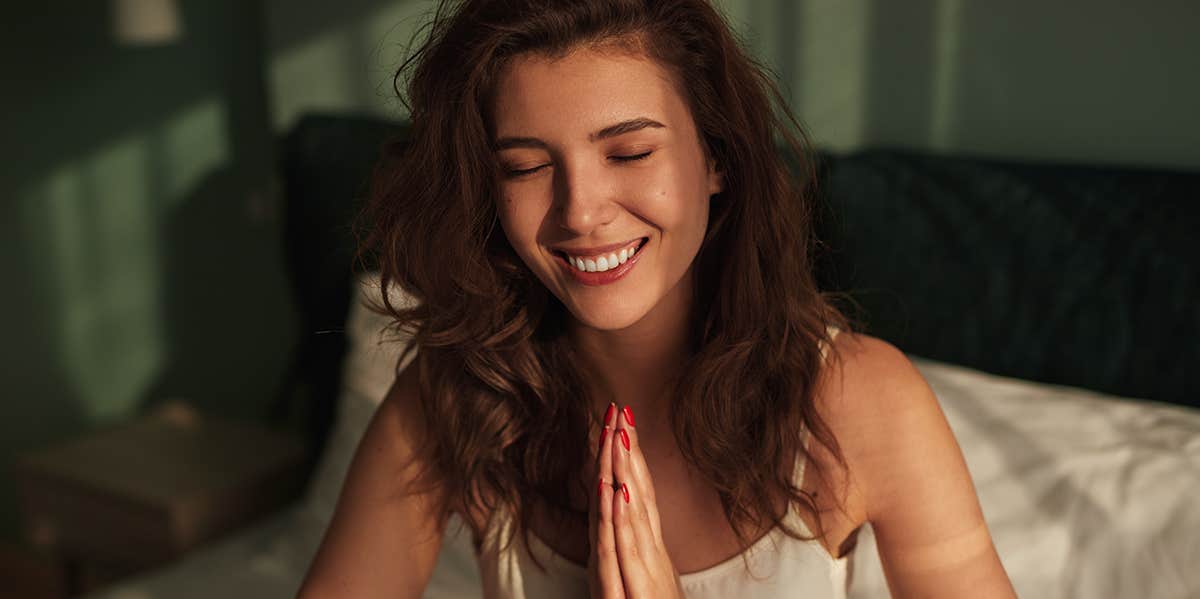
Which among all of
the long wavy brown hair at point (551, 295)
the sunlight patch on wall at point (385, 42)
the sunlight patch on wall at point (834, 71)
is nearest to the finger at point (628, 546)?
the long wavy brown hair at point (551, 295)

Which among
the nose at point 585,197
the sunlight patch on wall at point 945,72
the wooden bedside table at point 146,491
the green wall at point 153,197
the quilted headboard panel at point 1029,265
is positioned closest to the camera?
the nose at point 585,197

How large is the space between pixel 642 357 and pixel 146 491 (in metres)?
1.63

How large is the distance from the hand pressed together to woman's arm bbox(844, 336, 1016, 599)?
0.26 metres

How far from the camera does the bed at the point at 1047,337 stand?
1463 millimetres

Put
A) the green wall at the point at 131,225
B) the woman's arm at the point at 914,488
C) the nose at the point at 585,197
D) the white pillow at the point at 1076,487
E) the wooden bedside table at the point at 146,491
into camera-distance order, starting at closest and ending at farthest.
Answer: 1. the nose at the point at 585,197
2. the woman's arm at the point at 914,488
3. the white pillow at the point at 1076,487
4. the wooden bedside table at the point at 146,491
5. the green wall at the point at 131,225

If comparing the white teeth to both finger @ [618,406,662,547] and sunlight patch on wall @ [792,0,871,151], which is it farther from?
sunlight patch on wall @ [792,0,871,151]

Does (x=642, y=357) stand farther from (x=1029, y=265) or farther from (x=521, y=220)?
(x=1029, y=265)

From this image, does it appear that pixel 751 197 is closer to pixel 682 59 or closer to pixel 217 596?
pixel 682 59

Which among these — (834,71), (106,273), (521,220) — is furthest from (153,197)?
(521,220)

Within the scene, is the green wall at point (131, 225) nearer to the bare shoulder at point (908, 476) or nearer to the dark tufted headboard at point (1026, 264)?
the dark tufted headboard at point (1026, 264)

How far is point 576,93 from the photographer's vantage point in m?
1.13

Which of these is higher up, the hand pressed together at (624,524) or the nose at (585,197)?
the nose at (585,197)

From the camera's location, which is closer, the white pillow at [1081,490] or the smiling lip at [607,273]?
the smiling lip at [607,273]

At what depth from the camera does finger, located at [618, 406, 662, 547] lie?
1.21 meters
